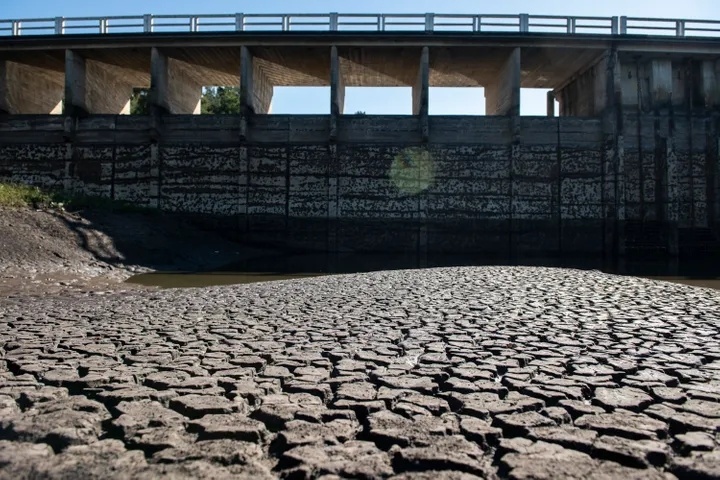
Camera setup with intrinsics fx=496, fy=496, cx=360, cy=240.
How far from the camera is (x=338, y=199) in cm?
2034

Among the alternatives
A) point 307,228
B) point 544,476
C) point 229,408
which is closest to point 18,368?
point 229,408

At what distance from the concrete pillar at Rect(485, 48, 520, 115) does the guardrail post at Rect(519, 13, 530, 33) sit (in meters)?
0.93

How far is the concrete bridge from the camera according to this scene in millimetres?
20109

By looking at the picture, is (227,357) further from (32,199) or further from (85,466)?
(32,199)

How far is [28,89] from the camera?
22891 millimetres

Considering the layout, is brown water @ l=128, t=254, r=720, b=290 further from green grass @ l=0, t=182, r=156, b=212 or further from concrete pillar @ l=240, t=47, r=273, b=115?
concrete pillar @ l=240, t=47, r=273, b=115

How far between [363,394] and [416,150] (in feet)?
59.9

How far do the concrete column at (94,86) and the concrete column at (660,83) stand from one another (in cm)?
2348

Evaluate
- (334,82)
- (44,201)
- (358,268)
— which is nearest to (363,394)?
(358,268)

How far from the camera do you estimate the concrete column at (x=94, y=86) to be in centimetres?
2034

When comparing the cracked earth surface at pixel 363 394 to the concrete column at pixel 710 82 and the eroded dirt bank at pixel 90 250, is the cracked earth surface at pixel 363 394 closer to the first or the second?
the eroded dirt bank at pixel 90 250

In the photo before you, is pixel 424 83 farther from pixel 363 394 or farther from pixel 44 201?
pixel 363 394

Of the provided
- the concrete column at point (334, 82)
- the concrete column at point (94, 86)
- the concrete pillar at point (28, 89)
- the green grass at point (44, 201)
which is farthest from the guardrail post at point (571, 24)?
the concrete pillar at point (28, 89)

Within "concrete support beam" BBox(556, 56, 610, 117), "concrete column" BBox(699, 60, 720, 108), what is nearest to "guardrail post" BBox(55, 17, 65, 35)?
"concrete support beam" BBox(556, 56, 610, 117)
